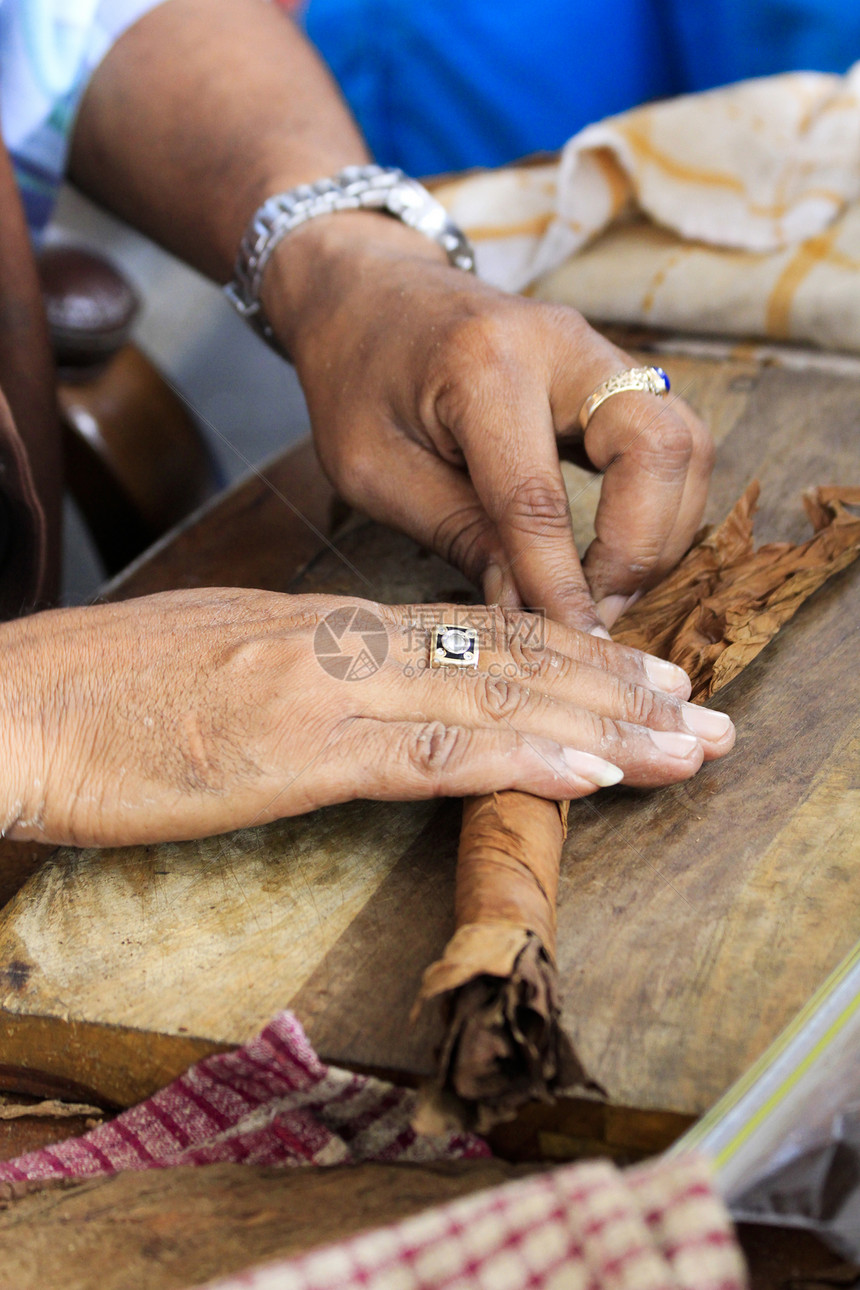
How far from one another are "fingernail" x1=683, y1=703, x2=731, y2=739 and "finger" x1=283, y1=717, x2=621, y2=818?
0.29ft

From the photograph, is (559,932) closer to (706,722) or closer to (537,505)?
(706,722)

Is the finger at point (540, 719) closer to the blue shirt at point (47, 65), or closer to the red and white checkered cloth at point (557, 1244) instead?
the red and white checkered cloth at point (557, 1244)

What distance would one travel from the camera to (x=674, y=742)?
33.0 inches

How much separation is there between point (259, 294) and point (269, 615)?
62cm

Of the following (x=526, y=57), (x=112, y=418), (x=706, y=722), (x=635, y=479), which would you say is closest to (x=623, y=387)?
(x=635, y=479)

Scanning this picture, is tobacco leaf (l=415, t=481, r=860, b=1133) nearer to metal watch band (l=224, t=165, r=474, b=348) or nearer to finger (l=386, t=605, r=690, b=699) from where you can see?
finger (l=386, t=605, r=690, b=699)

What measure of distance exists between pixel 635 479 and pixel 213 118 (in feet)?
2.89

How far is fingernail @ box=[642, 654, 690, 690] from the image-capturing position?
907mm

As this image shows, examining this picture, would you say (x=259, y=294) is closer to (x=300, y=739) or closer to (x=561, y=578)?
(x=561, y=578)

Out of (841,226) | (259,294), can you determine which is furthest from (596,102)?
(259,294)

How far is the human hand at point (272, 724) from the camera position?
2.63 ft

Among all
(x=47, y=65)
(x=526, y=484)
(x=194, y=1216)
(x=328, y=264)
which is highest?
(x=47, y=65)

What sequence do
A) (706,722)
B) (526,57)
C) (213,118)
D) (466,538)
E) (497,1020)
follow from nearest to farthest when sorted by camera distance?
1. (497,1020)
2. (706,722)
3. (466,538)
4. (213,118)
5. (526,57)

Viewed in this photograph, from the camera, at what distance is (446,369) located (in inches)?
40.0
